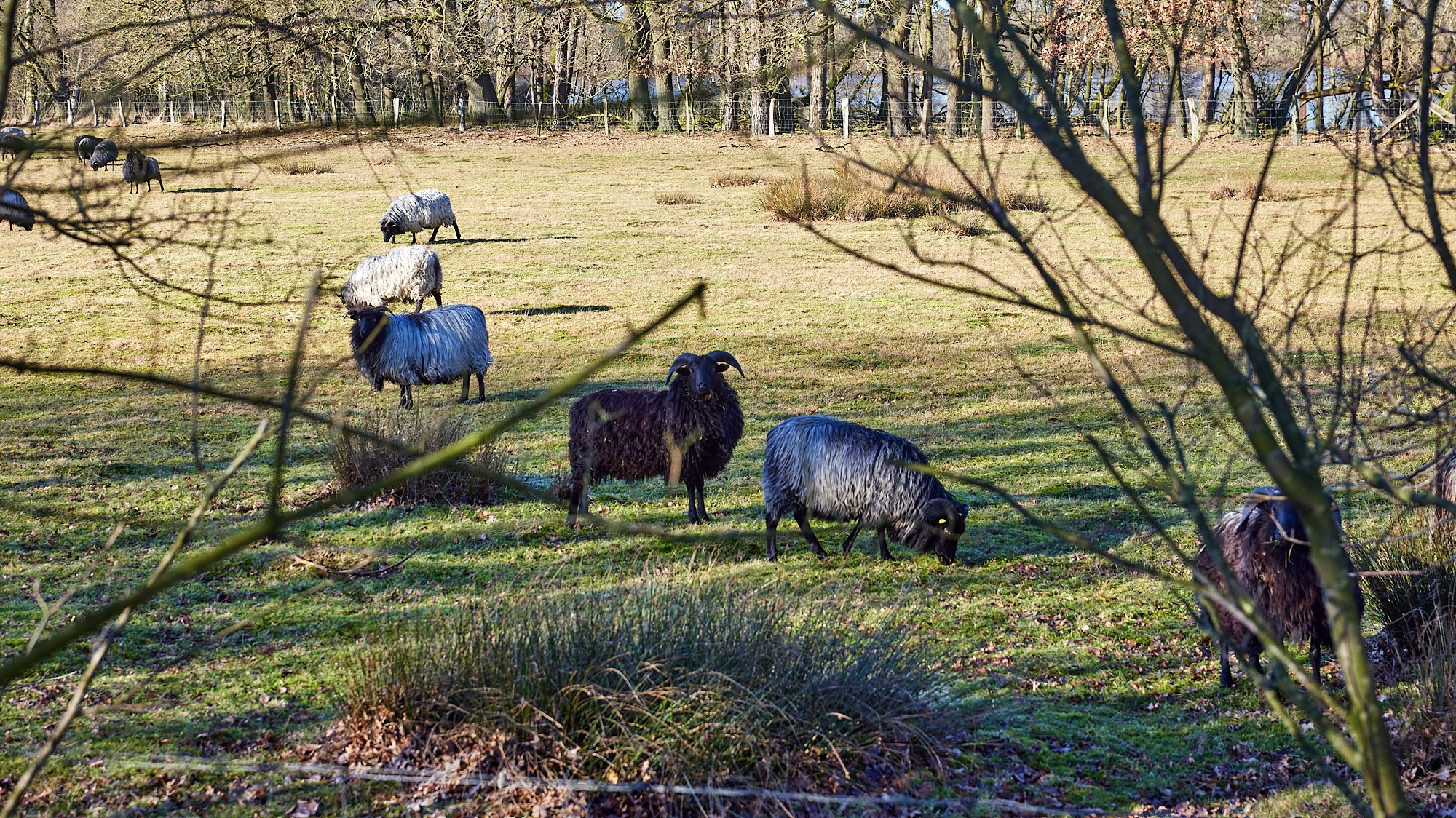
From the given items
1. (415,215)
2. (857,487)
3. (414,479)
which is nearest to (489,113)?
(857,487)

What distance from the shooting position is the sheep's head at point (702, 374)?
9.49 m

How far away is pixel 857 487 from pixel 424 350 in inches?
260

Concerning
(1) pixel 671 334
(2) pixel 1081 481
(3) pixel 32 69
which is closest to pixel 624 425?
(2) pixel 1081 481

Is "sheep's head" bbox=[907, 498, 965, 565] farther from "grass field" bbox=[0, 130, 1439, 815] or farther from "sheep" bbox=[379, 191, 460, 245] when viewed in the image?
"sheep" bbox=[379, 191, 460, 245]

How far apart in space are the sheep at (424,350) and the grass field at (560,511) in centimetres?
45

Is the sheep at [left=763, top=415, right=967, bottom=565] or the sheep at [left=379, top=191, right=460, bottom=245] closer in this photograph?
the sheep at [left=763, top=415, right=967, bottom=565]

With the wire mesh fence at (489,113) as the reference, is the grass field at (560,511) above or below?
below

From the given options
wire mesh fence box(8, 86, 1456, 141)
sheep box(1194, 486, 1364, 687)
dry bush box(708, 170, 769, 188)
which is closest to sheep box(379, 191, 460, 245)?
dry bush box(708, 170, 769, 188)

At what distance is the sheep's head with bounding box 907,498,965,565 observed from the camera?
855cm

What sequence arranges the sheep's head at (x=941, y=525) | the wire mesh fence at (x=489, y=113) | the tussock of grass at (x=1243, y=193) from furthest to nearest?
the tussock of grass at (x=1243, y=193) → the sheep's head at (x=941, y=525) → the wire mesh fence at (x=489, y=113)

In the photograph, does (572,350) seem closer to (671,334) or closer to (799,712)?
(671,334)

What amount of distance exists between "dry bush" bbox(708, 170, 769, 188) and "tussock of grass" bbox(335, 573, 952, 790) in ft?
91.8

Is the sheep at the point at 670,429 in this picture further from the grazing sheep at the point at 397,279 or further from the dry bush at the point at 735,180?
the dry bush at the point at 735,180

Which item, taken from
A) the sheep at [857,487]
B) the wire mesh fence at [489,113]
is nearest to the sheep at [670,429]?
the sheep at [857,487]
